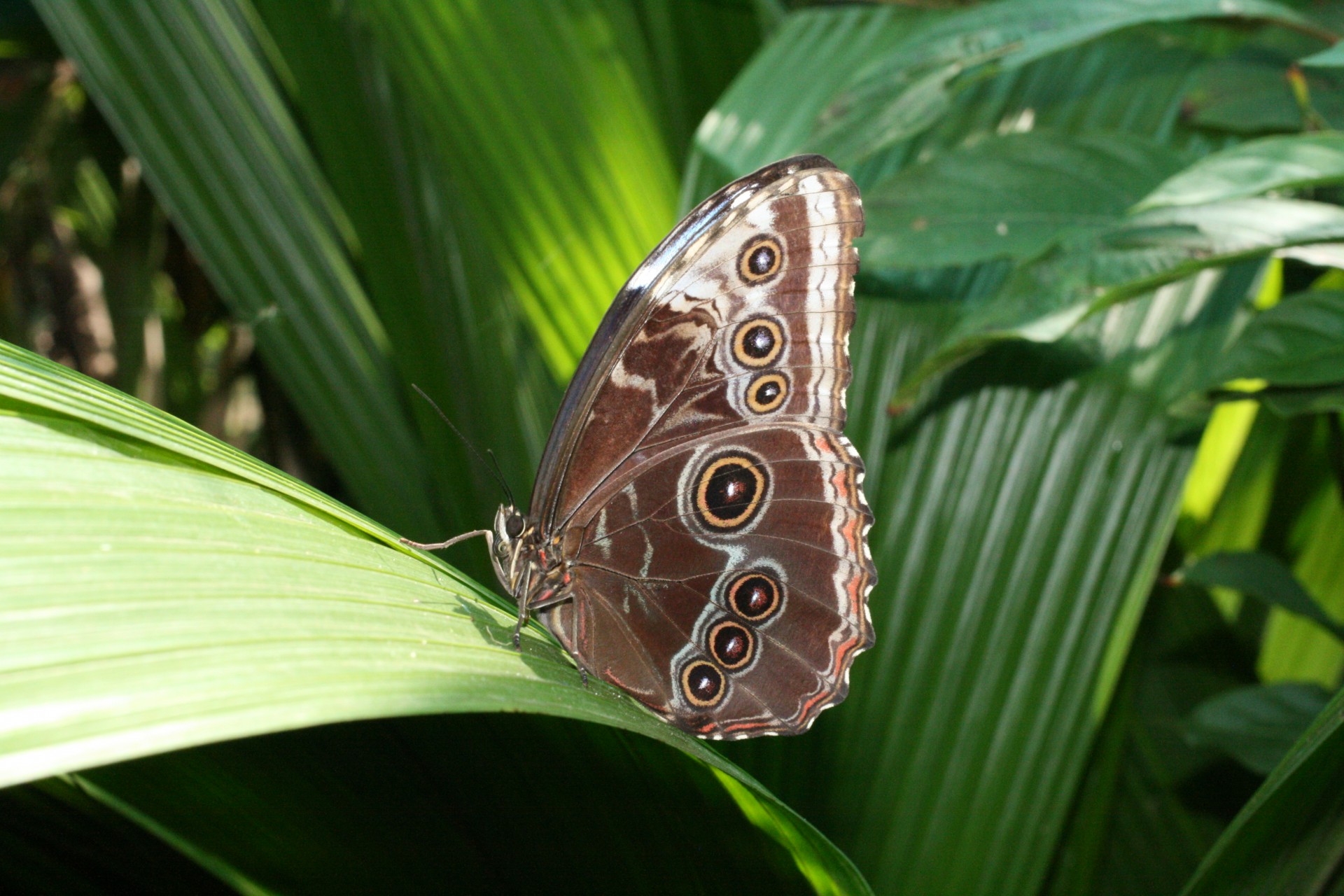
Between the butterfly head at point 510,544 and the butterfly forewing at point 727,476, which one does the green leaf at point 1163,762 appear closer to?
the butterfly forewing at point 727,476

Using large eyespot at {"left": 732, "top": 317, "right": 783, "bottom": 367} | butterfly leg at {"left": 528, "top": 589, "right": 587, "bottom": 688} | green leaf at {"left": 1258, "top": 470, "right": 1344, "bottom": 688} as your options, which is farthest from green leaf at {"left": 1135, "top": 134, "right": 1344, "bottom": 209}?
green leaf at {"left": 1258, "top": 470, "right": 1344, "bottom": 688}

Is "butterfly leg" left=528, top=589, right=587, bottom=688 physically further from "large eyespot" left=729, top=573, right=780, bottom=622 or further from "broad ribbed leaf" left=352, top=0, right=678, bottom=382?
"broad ribbed leaf" left=352, top=0, right=678, bottom=382

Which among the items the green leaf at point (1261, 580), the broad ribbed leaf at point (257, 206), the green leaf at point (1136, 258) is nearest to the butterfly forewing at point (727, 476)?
the green leaf at point (1136, 258)

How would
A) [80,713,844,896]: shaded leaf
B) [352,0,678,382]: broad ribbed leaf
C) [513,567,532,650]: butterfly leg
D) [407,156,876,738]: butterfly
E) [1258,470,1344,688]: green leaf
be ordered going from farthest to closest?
[1258,470,1344,688]: green leaf, [352,0,678,382]: broad ribbed leaf, [407,156,876,738]: butterfly, [513,567,532,650]: butterfly leg, [80,713,844,896]: shaded leaf

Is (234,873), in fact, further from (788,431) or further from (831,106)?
(831,106)

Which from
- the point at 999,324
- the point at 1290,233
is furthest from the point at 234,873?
the point at 1290,233
